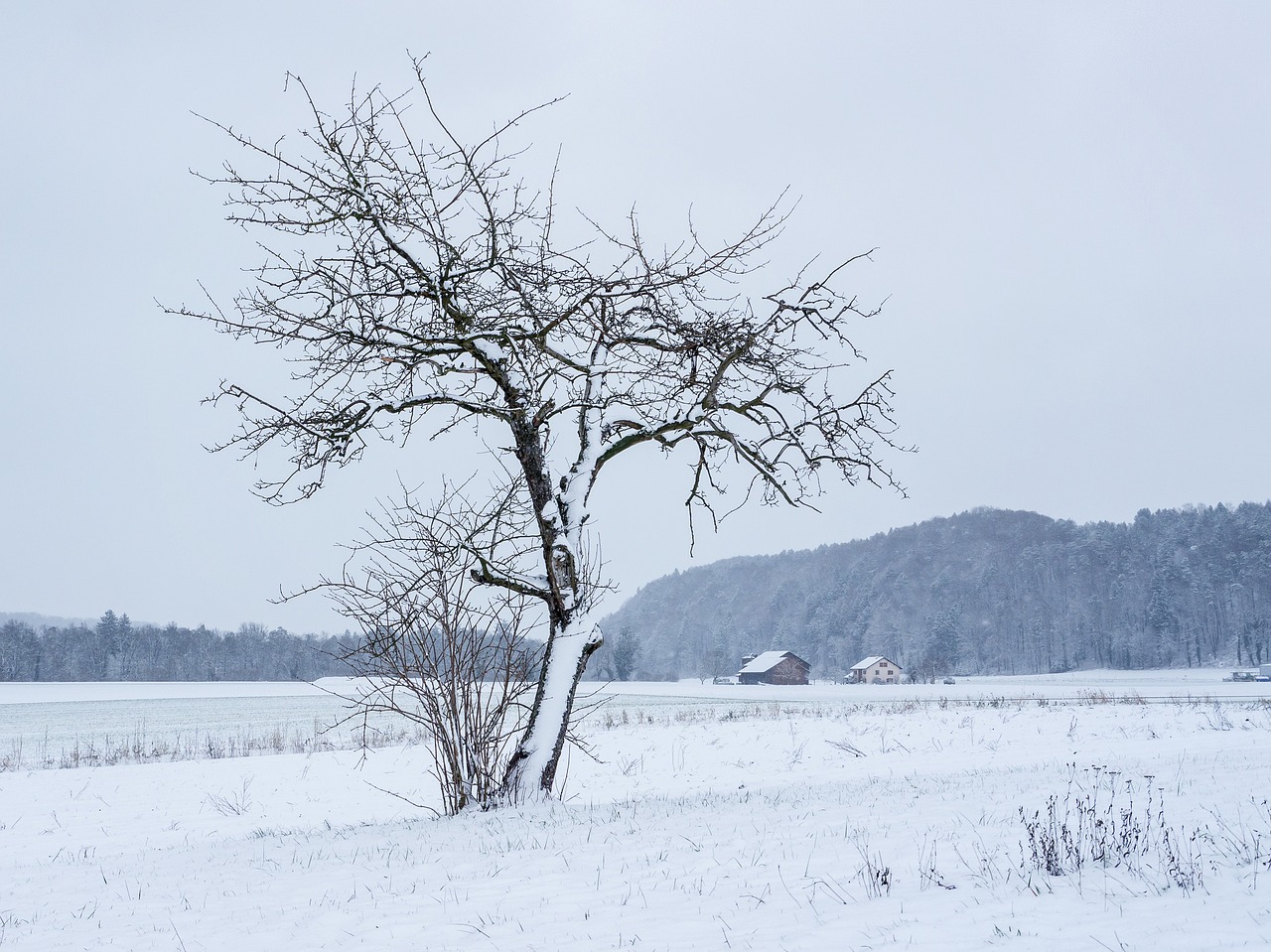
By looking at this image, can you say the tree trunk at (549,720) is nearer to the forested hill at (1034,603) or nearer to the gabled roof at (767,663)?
the forested hill at (1034,603)

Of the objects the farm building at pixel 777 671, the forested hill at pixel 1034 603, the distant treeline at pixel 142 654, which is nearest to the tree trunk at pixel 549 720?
the forested hill at pixel 1034 603

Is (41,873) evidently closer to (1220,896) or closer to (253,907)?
(253,907)

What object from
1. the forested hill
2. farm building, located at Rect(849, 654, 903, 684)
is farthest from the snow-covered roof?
the forested hill

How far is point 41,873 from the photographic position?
7.87 metres

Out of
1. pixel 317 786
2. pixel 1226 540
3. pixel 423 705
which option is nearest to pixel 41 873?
pixel 423 705

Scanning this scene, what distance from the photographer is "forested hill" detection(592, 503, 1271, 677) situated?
407ft

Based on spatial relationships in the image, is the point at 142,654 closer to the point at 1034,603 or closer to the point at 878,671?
the point at 878,671

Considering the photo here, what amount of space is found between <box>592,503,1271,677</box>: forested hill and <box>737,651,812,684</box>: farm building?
15.4 meters

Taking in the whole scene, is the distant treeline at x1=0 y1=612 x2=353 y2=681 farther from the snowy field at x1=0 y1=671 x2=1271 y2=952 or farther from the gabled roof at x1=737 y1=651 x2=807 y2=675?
the snowy field at x1=0 y1=671 x2=1271 y2=952

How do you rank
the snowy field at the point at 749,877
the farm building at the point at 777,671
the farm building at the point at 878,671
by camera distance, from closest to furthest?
the snowy field at the point at 749,877
the farm building at the point at 777,671
the farm building at the point at 878,671

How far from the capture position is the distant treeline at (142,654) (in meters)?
125

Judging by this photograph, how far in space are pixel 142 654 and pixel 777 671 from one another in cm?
10207

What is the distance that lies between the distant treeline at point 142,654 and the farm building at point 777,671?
205 ft

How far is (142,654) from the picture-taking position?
5418 inches
